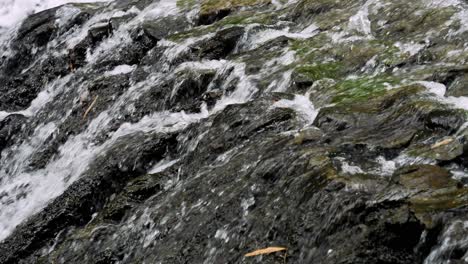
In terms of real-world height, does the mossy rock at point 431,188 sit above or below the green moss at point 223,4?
above

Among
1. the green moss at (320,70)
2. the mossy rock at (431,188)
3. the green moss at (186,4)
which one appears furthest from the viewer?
the green moss at (186,4)

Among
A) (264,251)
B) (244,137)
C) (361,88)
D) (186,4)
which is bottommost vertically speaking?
(186,4)

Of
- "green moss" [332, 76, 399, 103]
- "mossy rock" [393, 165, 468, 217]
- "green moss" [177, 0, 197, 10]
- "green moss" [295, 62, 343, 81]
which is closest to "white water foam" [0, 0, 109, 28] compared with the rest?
"green moss" [177, 0, 197, 10]

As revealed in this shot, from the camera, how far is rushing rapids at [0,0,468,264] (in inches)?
210

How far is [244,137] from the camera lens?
7609 millimetres

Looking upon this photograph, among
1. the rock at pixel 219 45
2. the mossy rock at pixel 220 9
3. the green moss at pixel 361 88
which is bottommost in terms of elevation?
the mossy rock at pixel 220 9

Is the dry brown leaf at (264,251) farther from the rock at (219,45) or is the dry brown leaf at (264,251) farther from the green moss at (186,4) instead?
Answer: the green moss at (186,4)

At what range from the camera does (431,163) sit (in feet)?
18.7

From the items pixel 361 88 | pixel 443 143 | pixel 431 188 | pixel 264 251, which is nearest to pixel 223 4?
pixel 361 88

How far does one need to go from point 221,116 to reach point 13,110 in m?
6.44

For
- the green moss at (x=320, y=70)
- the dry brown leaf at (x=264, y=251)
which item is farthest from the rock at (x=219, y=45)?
the dry brown leaf at (x=264, y=251)

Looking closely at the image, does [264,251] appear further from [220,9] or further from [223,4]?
[223,4]

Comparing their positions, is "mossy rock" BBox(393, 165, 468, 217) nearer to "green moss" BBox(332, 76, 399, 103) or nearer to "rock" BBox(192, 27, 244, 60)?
"green moss" BBox(332, 76, 399, 103)

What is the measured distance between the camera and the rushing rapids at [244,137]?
533cm
